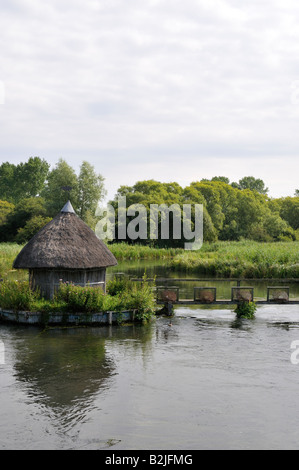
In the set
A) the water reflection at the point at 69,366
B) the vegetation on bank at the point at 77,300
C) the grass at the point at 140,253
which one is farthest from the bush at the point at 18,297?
the grass at the point at 140,253

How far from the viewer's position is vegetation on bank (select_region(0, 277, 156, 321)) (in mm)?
22156

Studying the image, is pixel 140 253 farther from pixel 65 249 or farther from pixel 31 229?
pixel 65 249

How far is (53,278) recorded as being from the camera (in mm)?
23531

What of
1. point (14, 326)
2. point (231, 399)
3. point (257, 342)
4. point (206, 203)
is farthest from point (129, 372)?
point (206, 203)

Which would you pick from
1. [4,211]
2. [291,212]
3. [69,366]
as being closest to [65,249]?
[69,366]

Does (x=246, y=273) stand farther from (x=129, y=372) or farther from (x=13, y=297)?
(x=129, y=372)

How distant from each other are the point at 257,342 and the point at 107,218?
5227cm

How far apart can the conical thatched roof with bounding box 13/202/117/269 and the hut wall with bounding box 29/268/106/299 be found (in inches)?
21.4

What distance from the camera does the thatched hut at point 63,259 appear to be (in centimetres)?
2316

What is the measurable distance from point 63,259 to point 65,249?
54cm

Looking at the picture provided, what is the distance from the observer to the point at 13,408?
13227 mm

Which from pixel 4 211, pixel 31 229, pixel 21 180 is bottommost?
pixel 31 229

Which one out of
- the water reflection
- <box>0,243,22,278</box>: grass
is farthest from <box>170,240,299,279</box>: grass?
the water reflection

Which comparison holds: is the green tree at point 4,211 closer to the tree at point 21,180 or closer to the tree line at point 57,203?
the tree line at point 57,203
